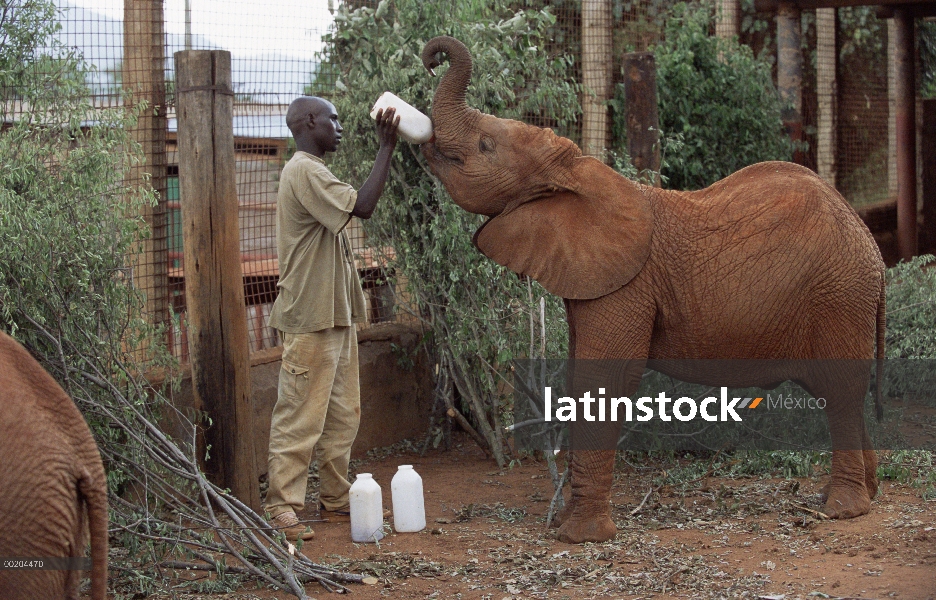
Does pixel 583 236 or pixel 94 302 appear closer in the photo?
pixel 94 302

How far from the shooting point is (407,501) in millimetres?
5770

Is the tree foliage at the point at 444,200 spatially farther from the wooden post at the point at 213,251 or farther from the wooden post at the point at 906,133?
the wooden post at the point at 906,133

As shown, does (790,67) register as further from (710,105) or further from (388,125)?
(388,125)

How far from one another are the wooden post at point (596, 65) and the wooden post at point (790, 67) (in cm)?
231

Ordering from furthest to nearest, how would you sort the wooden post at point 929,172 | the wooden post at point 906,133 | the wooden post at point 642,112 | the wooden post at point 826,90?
1. the wooden post at point 929,172
2. the wooden post at point 826,90
3. the wooden post at point 906,133
4. the wooden post at point 642,112

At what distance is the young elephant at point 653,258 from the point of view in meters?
5.41

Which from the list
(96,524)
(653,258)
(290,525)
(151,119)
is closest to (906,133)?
(653,258)

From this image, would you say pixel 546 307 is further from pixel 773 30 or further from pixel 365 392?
pixel 773 30

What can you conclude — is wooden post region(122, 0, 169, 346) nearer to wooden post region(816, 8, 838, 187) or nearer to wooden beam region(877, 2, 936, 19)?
wooden post region(816, 8, 838, 187)

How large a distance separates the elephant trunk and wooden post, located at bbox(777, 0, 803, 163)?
7.12m

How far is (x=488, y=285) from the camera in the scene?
737 cm

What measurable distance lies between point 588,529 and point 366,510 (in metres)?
1.15

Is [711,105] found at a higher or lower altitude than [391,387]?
higher

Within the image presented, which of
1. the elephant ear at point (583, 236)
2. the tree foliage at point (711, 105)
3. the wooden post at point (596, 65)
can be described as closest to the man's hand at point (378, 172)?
the elephant ear at point (583, 236)
